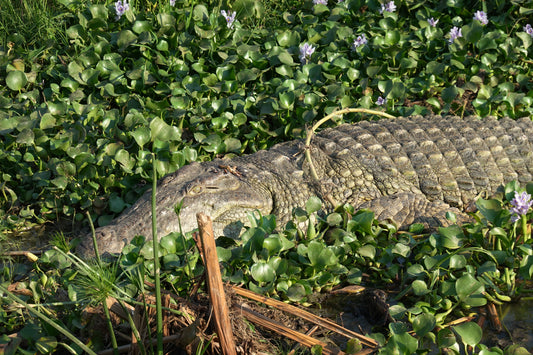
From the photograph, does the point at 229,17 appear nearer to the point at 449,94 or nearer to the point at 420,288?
the point at 449,94

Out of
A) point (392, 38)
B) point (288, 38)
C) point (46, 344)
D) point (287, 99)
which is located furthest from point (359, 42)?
point (46, 344)

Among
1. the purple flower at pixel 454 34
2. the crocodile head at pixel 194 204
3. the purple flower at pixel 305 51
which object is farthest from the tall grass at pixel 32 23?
the purple flower at pixel 454 34

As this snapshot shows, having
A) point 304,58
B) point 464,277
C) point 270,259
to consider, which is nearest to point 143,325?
point 270,259

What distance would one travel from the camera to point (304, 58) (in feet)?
16.7

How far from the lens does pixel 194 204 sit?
3600 mm

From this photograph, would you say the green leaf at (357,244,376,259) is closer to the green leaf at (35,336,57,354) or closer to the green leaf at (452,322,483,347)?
the green leaf at (452,322,483,347)

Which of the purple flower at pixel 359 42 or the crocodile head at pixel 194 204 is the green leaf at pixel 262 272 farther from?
the purple flower at pixel 359 42

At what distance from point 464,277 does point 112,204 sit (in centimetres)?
252

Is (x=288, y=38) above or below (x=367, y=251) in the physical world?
above

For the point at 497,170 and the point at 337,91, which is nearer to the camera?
the point at 497,170

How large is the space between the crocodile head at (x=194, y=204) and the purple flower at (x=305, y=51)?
1.60 metres

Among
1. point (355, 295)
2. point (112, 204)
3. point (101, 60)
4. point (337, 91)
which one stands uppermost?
point (101, 60)

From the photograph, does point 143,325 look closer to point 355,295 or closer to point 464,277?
point 355,295

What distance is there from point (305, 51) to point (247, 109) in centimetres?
89
